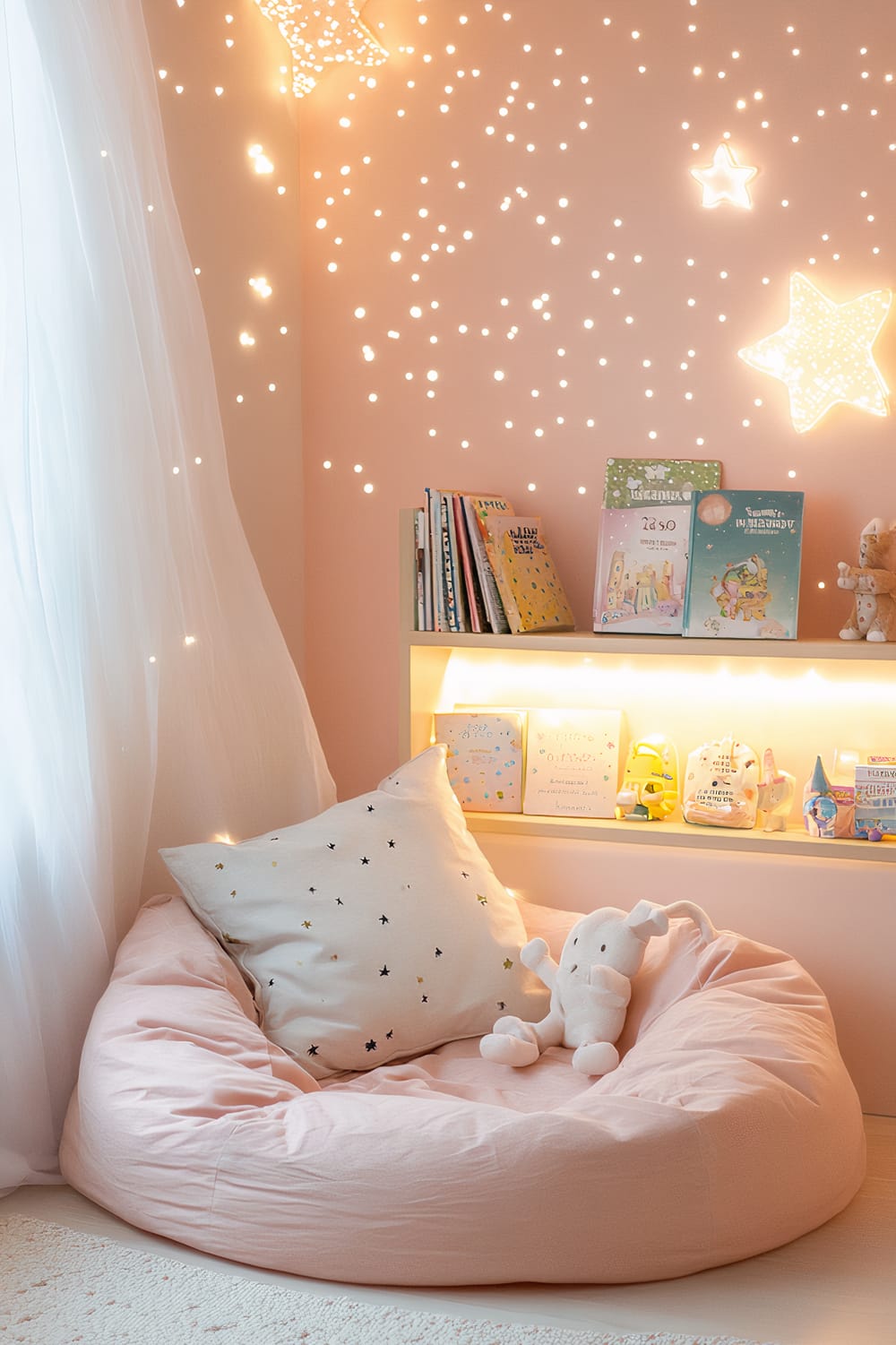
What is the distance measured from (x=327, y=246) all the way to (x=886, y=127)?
Result: 1143mm

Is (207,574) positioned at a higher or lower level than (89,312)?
lower

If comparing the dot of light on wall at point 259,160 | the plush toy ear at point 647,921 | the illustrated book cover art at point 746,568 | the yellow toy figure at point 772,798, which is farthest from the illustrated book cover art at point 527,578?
the dot of light on wall at point 259,160

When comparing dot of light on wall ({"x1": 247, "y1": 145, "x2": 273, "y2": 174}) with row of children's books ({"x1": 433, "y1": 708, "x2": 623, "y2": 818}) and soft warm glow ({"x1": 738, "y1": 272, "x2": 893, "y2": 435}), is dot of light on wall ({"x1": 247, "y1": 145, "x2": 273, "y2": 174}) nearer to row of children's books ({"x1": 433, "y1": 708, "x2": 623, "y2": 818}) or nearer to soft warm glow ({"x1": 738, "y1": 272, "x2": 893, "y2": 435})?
soft warm glow ({"x1": 738, "y1": 272, "x2": 893, "y2": 435})

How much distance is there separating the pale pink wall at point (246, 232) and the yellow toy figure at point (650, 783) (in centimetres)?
81

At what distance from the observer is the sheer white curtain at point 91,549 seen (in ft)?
5.38

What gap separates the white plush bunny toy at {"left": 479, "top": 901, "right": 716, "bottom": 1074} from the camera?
185 centimetres

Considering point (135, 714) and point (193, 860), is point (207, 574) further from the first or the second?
point (193, 860)

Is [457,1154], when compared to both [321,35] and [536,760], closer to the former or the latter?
[536,760]

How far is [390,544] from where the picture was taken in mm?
2662

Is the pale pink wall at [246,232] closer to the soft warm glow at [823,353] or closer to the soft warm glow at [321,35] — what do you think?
the soft warm glow at [321,35]

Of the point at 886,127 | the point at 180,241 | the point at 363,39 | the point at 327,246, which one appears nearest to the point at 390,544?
the point at 327,246

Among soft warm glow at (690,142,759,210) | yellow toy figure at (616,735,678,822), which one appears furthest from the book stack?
soft warm glow at (690,142,759,210)

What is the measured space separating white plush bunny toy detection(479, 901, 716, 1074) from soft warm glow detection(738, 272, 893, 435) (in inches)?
40.8

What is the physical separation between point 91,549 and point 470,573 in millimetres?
772
